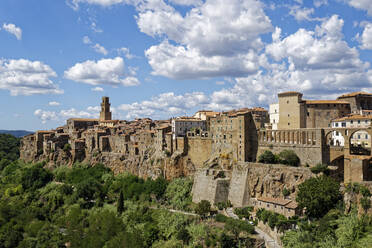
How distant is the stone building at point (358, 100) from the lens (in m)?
56.5

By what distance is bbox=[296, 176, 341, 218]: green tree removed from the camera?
1385 inches

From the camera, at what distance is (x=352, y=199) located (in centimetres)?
3462

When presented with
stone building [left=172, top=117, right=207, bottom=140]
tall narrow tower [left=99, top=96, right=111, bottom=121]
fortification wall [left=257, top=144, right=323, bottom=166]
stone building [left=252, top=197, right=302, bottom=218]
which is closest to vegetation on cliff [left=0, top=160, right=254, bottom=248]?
stone building [left=252, top=197, right=302, bottom=218]

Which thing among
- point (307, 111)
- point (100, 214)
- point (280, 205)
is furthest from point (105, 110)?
point (280, 205)

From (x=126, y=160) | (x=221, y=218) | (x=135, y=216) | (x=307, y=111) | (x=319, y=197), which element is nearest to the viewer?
(x=319, y=197)

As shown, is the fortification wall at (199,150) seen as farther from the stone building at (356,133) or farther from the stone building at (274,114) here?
the stone building at (356,133)

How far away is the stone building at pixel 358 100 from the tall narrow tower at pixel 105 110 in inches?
2785

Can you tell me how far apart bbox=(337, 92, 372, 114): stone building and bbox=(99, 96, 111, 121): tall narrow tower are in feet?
232

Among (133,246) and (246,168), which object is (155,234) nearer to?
(133,246)

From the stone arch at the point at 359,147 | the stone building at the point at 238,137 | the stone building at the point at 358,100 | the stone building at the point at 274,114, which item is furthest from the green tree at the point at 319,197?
the stone building at the point at 358,100

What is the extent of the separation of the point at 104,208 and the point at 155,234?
52.7 feet

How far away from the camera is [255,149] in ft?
162

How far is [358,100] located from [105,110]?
243ft

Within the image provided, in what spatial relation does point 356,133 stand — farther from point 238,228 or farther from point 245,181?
point 238,228
